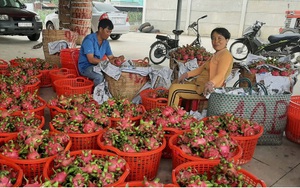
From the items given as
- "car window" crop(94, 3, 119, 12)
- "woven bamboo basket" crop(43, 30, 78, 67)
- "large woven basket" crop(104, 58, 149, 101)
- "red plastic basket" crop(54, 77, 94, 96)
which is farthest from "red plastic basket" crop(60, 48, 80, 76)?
"car window" crop(94, 3, 119, 12)

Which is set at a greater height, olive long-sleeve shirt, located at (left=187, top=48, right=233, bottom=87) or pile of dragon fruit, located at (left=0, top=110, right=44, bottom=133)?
olive long-sleeve shirt, located at (left=187, top=48, right=233, bottom=87)

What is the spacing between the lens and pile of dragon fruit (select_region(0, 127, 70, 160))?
1798 millimetres

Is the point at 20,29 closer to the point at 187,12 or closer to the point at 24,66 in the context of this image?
the point at 24,66

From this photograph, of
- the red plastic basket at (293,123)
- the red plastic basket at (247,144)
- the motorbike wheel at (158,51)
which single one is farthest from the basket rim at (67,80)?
the motorbike wheel at (158,51)

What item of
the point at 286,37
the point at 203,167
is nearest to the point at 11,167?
the point at 203,167

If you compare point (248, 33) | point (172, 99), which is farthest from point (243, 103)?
point (248, 33)

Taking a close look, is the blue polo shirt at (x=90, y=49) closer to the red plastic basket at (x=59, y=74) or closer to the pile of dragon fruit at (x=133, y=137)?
the red plastic basket at (x=59, y=74)

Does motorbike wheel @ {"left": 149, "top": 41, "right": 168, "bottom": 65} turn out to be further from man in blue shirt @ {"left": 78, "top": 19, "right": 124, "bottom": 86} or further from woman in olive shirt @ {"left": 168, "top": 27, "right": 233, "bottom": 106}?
woman in olive shirt @ {"left": 168, "top": 27, "right": 233, "bottom": 106}

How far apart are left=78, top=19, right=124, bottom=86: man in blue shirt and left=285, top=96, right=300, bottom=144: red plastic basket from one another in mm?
2212

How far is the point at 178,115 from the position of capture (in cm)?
250

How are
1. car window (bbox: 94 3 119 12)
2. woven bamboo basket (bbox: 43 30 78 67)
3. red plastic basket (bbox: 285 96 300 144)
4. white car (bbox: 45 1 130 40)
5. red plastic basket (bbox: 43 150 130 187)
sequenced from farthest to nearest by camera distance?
car window (bbox: 94 3 119 12) → white car (bbox: 45 1 130 40) → woven bamboo basket (bbox: 43 30 78 67) → red plastic basket (bbox: 285 96 300 144) → red plastic basket (bbox: 43 150 130 187)

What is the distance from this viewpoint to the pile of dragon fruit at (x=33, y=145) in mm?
1798

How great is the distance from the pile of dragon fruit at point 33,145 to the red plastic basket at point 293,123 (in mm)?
2288

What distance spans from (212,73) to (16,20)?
8.05 meters
